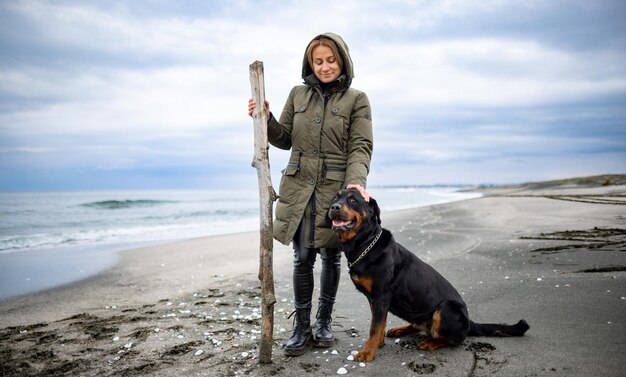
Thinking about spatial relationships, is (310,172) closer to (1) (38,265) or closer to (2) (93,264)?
A: (2) (93,264)

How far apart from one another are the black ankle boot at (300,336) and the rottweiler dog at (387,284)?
0.57 m

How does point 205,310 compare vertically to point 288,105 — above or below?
below

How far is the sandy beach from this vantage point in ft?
Result: 11.8

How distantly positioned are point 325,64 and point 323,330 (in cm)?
268

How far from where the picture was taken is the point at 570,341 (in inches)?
149

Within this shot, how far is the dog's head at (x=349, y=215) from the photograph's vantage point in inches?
141

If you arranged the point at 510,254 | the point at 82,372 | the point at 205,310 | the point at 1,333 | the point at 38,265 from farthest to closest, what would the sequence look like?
the point at 38,265 → the point at 510,254 → the point at 205,310 → the point at 1,333 → the point at 82,372

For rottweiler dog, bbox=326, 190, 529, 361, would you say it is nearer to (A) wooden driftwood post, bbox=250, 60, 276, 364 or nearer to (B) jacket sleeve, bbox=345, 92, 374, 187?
(B) jacket sleeve, bbox=345, 92, 374, 187

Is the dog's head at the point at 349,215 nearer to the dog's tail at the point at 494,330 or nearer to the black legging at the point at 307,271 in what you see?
the black legging at the point at 307,271

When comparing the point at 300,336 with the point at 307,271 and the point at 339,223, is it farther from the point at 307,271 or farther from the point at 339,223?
the point at 339,223

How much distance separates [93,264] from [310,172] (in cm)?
726

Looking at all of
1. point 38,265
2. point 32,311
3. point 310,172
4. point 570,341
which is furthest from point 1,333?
point 570,341

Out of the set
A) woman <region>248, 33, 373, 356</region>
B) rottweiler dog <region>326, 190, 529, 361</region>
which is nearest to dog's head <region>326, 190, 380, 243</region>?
rottweiler dog <region>326, 190, 529, 361</region>

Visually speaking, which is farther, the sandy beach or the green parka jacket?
the green parka jacket
